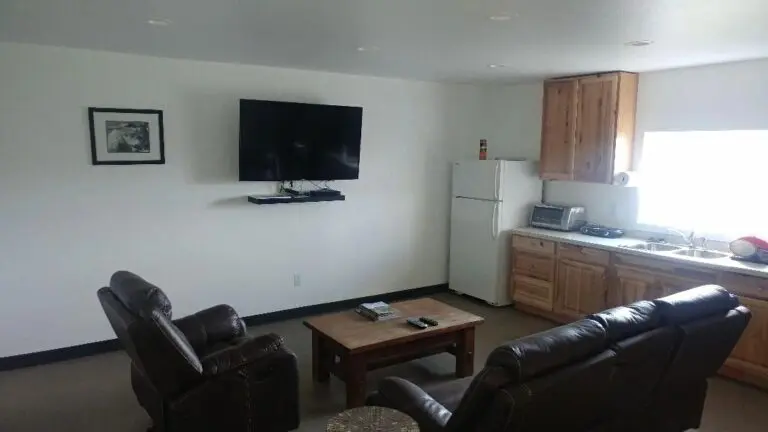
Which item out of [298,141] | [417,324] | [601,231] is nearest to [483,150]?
[601,231]

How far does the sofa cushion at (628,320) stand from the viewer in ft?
7.59

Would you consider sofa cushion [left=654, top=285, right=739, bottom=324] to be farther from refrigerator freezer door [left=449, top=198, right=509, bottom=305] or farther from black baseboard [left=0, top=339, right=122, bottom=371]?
black baseboard [left=0, top=339, right=122, bottom=371]

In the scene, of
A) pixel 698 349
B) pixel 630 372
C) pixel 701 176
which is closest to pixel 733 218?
pixel 701 176

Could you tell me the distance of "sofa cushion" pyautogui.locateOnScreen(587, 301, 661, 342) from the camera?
7.59 ft

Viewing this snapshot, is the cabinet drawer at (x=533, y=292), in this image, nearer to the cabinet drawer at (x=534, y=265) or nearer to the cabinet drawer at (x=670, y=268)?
the cabinet drawer at (x=534, y=265)

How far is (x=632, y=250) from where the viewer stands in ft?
14.9

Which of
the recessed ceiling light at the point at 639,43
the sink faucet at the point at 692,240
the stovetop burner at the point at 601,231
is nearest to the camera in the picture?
the recessed ceiling light at the point at 639,43

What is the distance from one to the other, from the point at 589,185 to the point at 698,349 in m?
3.07

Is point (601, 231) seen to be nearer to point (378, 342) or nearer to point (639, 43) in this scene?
point (639, 43)

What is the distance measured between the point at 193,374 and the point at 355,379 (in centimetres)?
106

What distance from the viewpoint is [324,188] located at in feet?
17.6

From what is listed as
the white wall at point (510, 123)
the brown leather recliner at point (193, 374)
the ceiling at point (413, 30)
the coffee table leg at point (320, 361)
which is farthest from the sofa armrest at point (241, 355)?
the white wall at point (510, 123)

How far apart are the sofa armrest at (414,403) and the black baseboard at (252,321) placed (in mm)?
2779

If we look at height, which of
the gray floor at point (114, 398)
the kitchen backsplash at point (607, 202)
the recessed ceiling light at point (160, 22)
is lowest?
the gray floor at point (114, 398)
